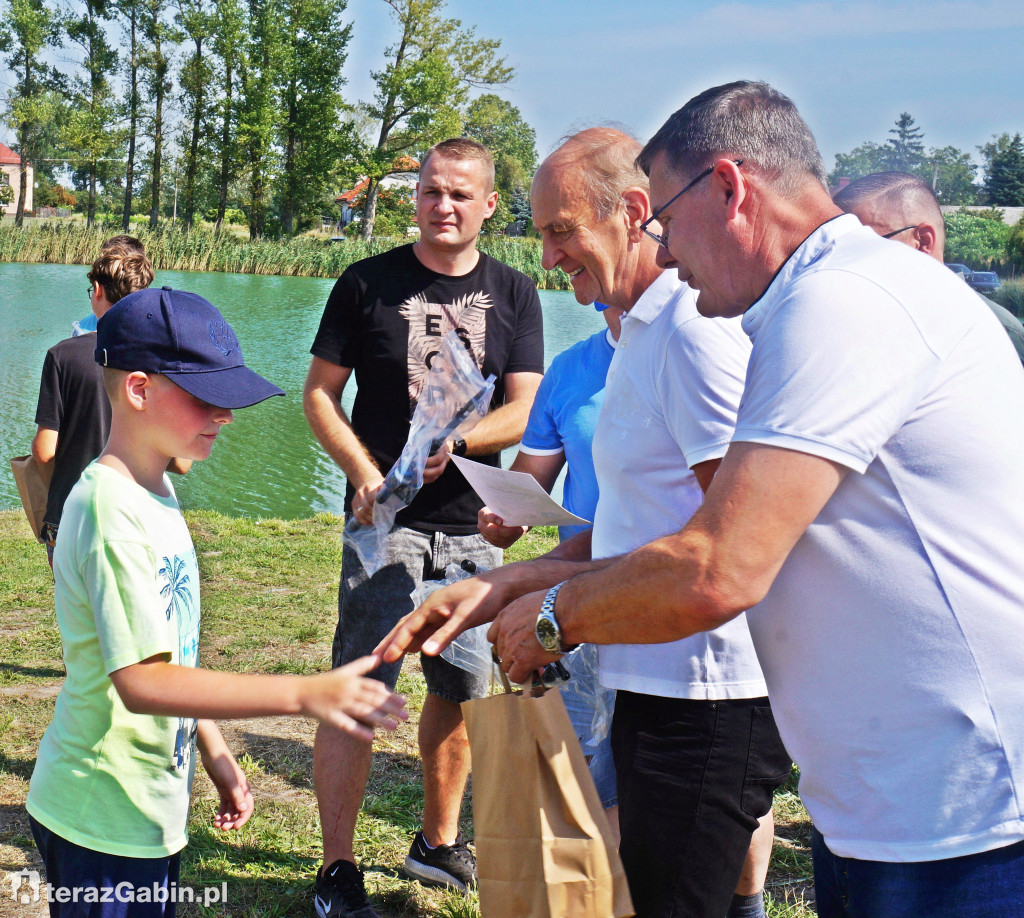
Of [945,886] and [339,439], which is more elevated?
[339,439]

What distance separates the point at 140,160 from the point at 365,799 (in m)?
51.4

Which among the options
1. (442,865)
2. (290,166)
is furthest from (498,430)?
(290,166)

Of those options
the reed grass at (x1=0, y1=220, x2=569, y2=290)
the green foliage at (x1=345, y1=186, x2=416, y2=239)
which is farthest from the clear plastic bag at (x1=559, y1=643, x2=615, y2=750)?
the green foliage at (x1=345, y1=186, x2=416, y2=239)

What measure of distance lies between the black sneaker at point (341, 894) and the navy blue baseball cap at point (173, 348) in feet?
5.35

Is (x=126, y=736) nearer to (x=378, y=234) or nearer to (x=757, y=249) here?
(x=757, y=249)

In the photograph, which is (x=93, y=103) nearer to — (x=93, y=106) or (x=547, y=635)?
(x=93, y=106)

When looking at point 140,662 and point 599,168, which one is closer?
point 140,662

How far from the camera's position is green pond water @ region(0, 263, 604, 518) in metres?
9.42

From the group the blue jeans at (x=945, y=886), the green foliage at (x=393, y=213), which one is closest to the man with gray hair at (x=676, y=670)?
the blue jeans at (x=945, y=886)

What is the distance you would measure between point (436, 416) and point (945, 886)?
195 cm

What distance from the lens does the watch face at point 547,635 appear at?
176cm

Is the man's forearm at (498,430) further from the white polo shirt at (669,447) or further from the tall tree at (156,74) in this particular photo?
the tall tree at (156,74)

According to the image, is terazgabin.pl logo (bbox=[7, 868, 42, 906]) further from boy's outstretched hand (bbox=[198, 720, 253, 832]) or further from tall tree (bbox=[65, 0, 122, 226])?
tall tree (bbox=[65, 0, 122, 226])

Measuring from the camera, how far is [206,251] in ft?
96.7
